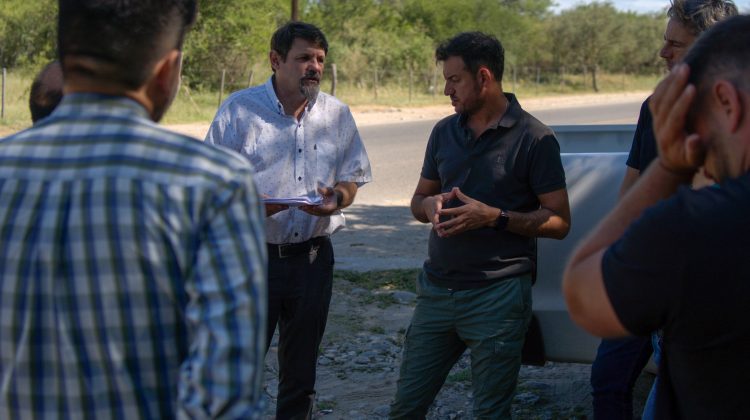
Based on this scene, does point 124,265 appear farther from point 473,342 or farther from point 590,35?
point 590,35

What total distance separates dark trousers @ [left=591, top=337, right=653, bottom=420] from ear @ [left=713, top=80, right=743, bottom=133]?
1.82 metres

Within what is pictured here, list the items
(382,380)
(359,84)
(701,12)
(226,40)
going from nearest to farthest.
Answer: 1. (701,12)
2. (382,380)
3. (226,40)
4. (359,84)

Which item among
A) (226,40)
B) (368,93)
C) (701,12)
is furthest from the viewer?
(368,93)

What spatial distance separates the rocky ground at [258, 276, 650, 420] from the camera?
467 cm

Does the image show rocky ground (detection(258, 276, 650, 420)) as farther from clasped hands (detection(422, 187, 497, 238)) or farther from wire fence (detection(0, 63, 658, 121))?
wire fence (detection(0, 63, 658, 121))

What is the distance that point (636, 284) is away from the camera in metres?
1.67

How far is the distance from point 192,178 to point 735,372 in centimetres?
109

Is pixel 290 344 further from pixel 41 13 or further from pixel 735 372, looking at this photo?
pixel 41 13

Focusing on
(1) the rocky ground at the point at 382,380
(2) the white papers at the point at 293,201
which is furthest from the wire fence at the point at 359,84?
(2) the white papers at the point at 293,201

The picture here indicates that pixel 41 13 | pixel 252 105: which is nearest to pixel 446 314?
pixel 252 105

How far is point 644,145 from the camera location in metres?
3.32

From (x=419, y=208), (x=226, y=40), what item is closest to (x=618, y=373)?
(x=419, y=208)

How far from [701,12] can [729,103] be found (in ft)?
6.42

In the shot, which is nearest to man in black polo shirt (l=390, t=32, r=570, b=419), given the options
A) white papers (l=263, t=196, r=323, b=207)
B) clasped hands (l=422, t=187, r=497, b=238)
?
clasped hands (l=422, t=187, r=497, b=238)
